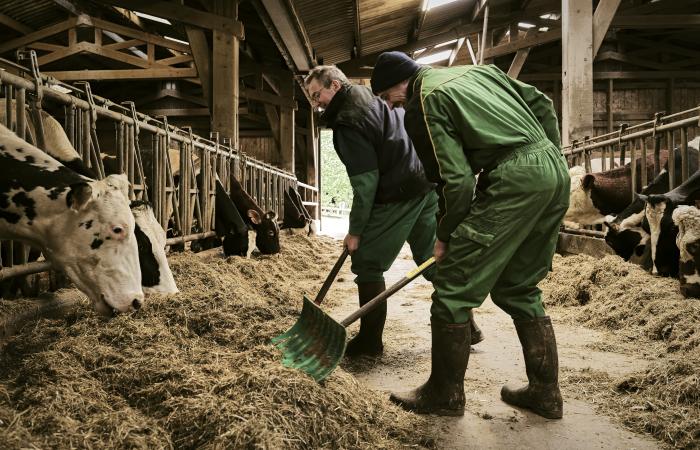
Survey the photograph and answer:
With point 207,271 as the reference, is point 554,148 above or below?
above

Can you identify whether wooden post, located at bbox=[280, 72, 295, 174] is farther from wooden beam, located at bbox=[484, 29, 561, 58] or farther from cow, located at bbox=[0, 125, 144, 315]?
cow, located at bbox=[0, 125, 144, 315]

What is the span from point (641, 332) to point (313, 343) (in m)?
2.54

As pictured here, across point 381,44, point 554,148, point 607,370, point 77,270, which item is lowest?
point 607,370

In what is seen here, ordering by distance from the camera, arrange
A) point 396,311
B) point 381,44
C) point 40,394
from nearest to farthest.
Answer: point 40,394 < point 396,311 < point 381,44

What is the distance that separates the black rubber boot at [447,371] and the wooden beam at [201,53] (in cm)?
705

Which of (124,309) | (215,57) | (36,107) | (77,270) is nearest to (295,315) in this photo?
(124,309)

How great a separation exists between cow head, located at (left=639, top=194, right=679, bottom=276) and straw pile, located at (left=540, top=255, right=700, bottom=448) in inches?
6.9

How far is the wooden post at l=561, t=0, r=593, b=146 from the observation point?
8.55 metres

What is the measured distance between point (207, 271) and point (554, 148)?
3.20 metres

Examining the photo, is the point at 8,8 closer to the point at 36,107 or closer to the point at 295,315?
the point at 36,107

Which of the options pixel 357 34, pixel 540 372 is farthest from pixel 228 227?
pixel 357 34

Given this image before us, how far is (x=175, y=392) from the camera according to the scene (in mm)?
2268

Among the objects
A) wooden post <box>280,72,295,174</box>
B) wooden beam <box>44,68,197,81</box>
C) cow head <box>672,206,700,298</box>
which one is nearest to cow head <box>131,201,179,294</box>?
cow head <box>672,206,700,298</box>

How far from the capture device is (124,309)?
3.20 metres
